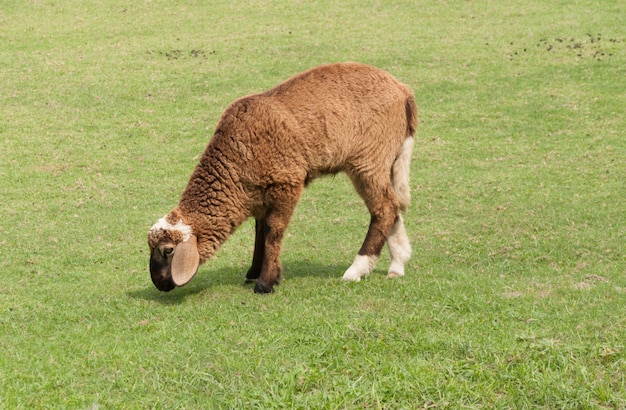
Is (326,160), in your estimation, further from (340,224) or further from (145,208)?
(145,208)

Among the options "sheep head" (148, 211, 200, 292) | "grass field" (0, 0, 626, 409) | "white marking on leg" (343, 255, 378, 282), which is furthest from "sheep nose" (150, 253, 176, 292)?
"white marking on leg" (343, 255, 378, 282)

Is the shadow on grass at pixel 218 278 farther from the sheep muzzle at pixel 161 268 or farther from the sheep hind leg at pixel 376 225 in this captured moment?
the sheep hind leg at pixel 376 225

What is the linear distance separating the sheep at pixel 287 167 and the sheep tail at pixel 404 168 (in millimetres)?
11

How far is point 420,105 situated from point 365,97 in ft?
28.4

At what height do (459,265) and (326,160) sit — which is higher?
(326,160)

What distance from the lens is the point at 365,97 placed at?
888cm

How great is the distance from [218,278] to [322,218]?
3027 millimetres

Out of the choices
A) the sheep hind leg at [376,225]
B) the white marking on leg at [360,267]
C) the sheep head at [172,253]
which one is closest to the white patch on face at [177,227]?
the sheep head at [172,253]

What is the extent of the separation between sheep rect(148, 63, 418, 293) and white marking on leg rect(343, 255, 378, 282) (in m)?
0.01

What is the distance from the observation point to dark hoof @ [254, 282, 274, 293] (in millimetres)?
8266

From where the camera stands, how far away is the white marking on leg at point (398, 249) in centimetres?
889

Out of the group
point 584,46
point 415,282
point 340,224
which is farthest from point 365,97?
point 584,46

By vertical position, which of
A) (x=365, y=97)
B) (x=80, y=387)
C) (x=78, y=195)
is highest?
(x=365, y=97)

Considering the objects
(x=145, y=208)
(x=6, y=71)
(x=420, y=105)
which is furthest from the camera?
(x=6, y=71)
